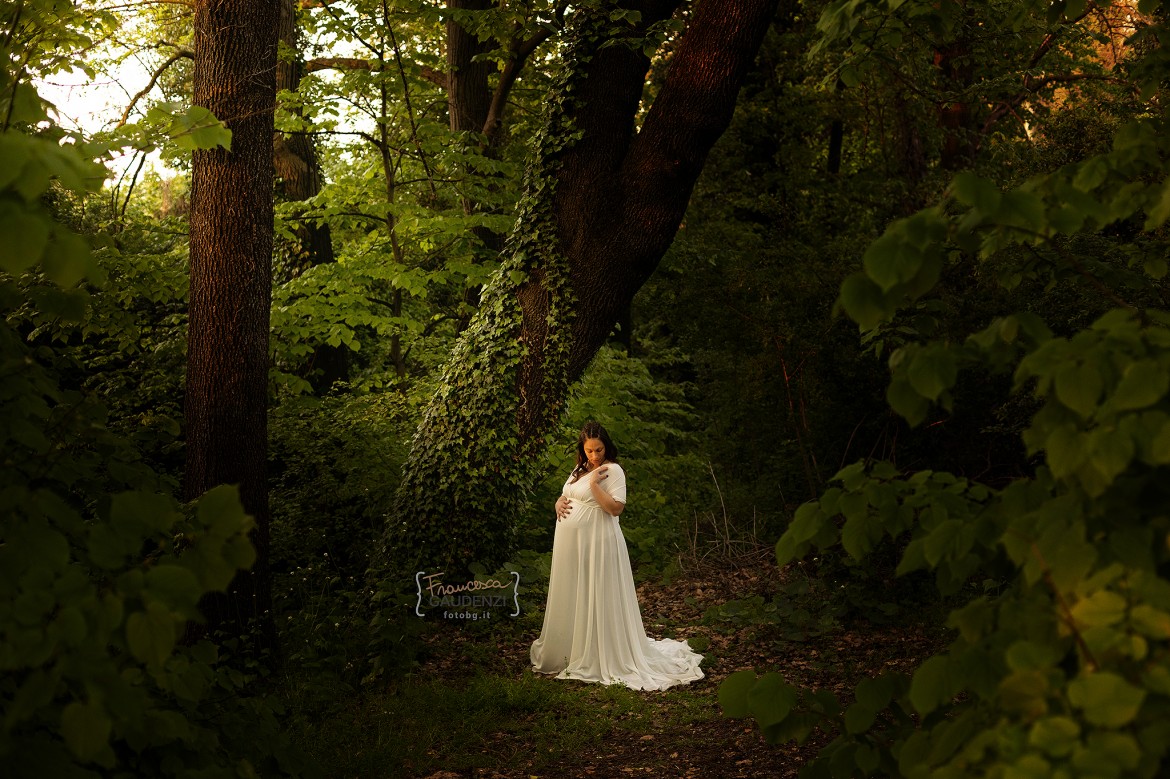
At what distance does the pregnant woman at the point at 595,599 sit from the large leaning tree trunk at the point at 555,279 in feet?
2.99

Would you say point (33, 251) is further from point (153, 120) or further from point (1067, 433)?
point (1067, 433)

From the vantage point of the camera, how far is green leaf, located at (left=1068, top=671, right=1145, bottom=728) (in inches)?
60.0

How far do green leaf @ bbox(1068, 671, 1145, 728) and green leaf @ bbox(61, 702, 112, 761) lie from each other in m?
1.75

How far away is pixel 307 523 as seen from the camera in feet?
29.4

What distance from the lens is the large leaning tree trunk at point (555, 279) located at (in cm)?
783

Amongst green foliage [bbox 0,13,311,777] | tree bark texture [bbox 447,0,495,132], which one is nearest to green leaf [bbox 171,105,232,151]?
green foliage [bbox 0,13,311,777]

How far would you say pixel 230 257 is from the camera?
19.8 feet

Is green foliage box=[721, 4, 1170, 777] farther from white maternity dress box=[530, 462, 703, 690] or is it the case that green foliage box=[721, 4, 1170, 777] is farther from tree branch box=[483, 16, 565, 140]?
tree branch box=[483, 16, 565, 140]

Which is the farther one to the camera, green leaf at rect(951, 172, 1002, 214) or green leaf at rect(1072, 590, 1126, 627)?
green leaf at rect(951, 172, 1002, 214)

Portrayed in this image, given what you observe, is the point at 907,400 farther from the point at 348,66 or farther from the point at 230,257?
the point at 348,66

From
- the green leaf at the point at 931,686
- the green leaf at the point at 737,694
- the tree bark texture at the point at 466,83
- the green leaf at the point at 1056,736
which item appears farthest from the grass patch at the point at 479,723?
the tree bark texture at the point at 466,83

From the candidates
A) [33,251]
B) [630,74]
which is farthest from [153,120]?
[630,74]

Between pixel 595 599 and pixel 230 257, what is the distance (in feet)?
12.3

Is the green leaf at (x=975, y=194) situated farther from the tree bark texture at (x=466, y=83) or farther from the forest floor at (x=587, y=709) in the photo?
the tree bark texture at (x=466, y=83)
